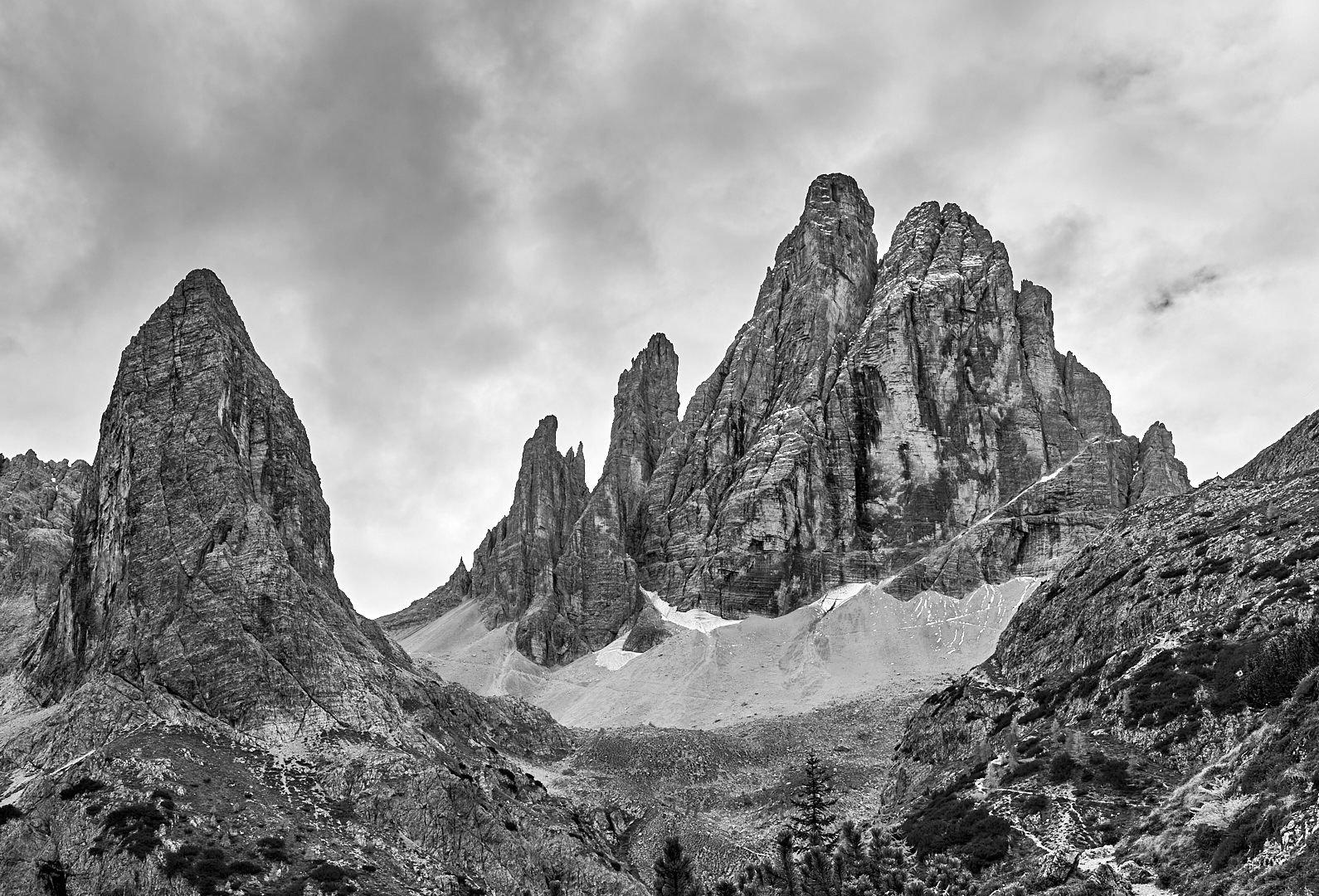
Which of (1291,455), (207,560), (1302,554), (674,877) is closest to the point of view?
(1302,554)

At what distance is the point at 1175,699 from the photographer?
205 feet

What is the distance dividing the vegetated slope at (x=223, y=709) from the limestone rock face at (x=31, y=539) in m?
17.6

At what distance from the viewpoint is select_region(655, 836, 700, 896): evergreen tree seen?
76750 mm

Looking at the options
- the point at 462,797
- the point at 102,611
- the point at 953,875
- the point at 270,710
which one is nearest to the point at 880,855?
the point at 953,875

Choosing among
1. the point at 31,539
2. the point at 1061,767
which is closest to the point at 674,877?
the point at 1061,767

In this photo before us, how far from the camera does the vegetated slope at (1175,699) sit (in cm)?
4409

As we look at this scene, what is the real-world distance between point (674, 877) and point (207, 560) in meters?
50.5

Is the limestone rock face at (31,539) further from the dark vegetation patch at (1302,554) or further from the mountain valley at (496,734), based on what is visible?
the dark vegetation patch at (1302,554)

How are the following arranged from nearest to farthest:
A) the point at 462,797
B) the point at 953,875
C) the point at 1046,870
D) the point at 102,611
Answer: the point at 1046,870 → the point at 953,875 → the point at 462,797 → the point at 102,611

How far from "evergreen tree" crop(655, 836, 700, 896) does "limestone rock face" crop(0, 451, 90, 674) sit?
66.7 m

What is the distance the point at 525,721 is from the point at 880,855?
83.2 m

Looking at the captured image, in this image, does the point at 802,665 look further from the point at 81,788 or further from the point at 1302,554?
the point at 81,788

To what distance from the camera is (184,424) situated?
343ft

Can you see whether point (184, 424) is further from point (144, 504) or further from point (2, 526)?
point (2, 526)
